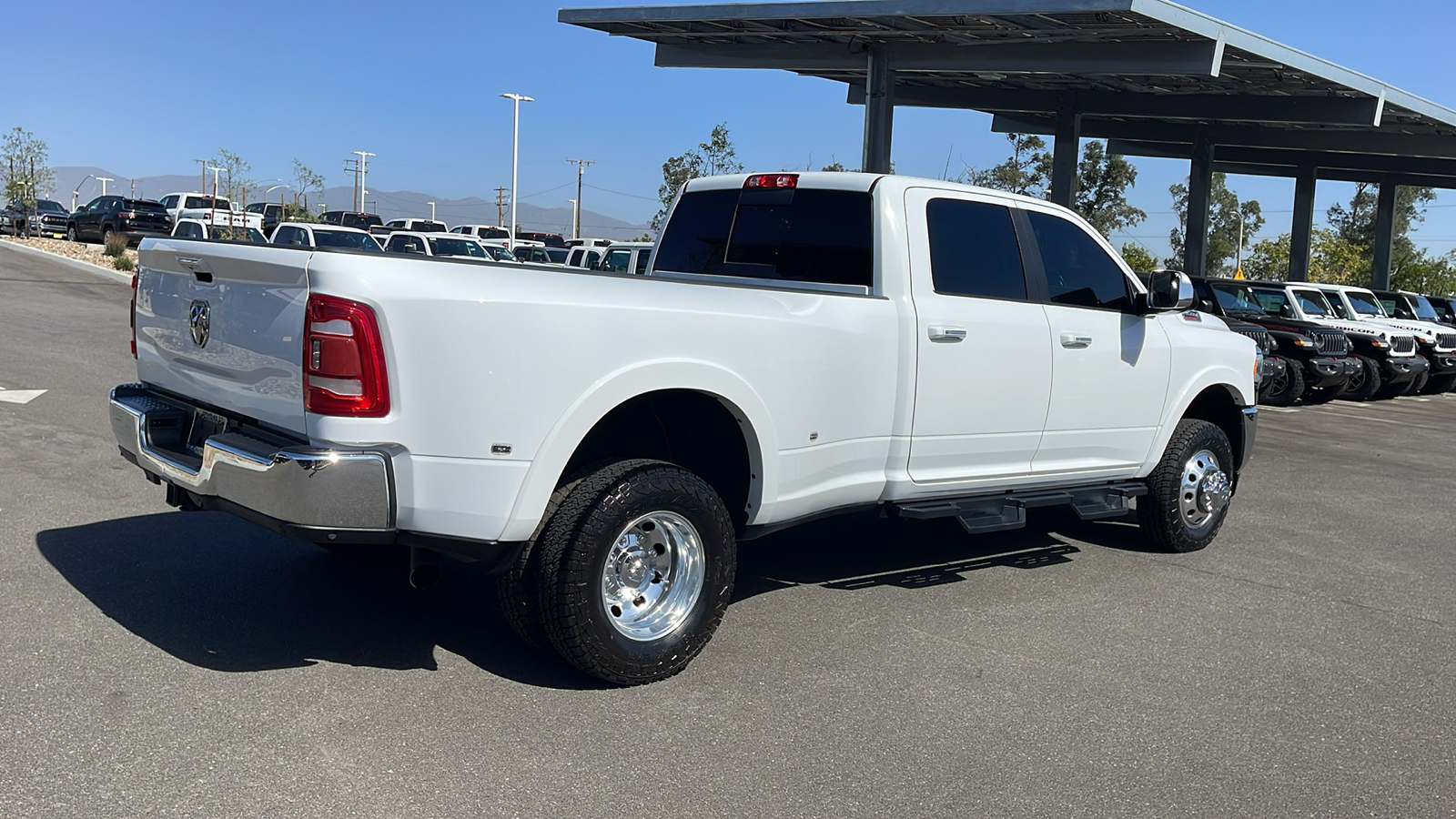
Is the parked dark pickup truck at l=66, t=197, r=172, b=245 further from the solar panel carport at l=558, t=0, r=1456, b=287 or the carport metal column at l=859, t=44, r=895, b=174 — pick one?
the carport metal column at l=859, t=44, r=895, b=174

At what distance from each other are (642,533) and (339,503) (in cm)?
121

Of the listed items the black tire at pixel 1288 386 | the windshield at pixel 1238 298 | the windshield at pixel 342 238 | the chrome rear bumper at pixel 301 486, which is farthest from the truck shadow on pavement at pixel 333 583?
the windshield at pixel 342 238

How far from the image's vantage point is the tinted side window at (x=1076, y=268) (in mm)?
6551

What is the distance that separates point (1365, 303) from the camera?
73.4ft

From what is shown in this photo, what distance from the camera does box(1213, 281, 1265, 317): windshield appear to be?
763 inches

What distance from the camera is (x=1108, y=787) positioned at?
13.0 feet

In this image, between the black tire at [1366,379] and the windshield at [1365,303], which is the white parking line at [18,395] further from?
the windshield at [1365,303]

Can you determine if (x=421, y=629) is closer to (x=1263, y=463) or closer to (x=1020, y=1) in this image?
(x=1263, y=463)

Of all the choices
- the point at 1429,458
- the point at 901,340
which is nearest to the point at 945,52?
the point at 1429,458

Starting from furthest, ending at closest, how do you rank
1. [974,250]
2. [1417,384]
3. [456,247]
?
[456,247], [1417,384], [974,250]

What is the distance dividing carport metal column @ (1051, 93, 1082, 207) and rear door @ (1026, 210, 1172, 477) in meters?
19.7

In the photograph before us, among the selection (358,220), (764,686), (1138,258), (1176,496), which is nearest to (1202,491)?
(1176,496)

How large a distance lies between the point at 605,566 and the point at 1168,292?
3.77 m

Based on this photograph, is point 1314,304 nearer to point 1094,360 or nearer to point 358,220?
point 1094,360
